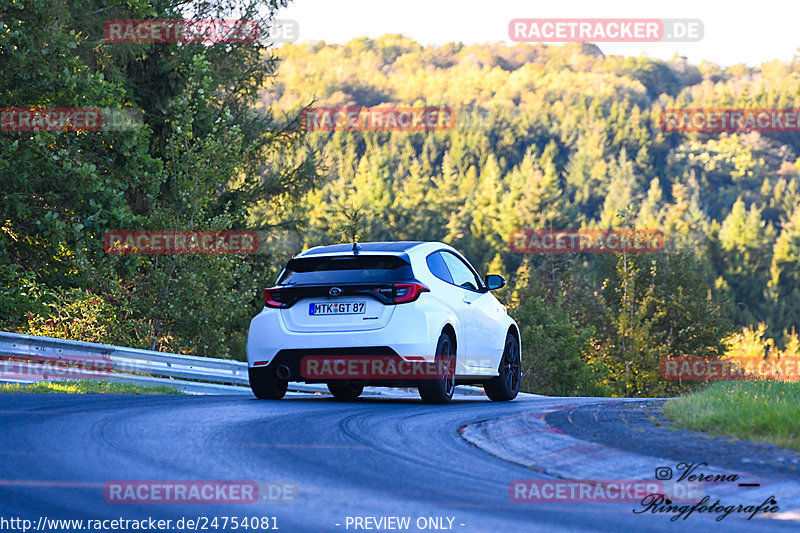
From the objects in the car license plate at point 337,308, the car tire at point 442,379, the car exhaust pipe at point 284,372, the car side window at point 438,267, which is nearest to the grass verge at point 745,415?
the car tire at point 442,379

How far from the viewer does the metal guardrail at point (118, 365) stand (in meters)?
13.8

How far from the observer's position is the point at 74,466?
5.69 metres

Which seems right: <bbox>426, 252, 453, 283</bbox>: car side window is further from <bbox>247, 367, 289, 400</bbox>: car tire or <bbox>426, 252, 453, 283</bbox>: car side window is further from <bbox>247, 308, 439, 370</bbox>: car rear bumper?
<bbox>247, 367, 289, 400</bbox>: car tire

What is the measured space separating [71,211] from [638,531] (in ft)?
60.4

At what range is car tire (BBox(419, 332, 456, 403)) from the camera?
428 inches

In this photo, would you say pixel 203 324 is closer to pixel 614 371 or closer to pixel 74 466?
pixel 74 466

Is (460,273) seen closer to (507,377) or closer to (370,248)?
(370,248)

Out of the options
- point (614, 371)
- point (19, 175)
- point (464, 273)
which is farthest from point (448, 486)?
point (614, 371)

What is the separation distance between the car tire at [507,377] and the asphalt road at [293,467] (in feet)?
13.4

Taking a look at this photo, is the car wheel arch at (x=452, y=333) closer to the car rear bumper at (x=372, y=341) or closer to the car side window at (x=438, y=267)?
the car rear bumper at (x=372, y=341)

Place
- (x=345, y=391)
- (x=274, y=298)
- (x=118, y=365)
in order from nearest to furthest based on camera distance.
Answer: (x=274, y=298)
(x=345, y=391)
(x=118, y=365)

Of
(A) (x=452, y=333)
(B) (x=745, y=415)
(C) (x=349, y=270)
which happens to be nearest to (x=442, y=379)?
(A) (x=452, y=333)

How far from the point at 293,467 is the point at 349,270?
5.18 metres

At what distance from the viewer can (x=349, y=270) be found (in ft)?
35.8
